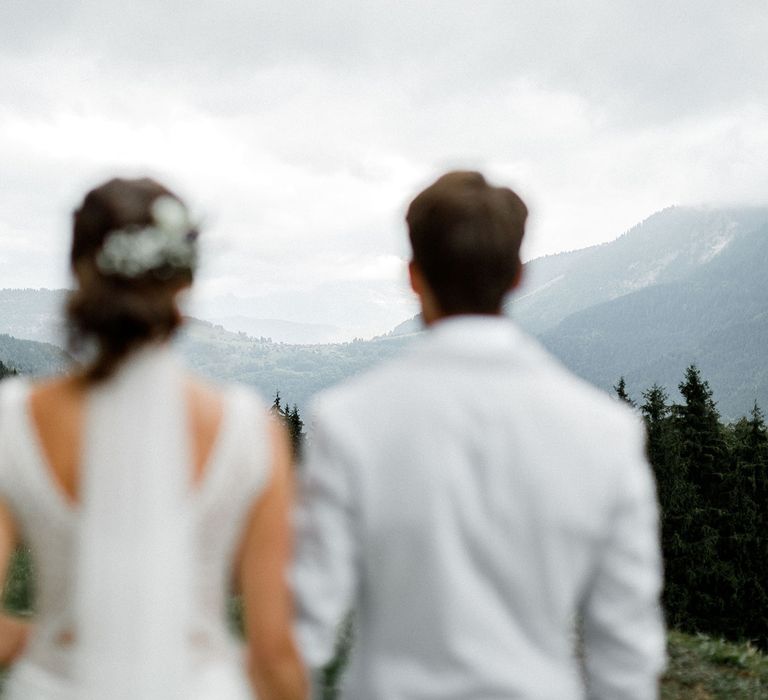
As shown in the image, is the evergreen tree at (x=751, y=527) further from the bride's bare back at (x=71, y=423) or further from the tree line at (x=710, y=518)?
the bride's bare back at (x=71, y=423)

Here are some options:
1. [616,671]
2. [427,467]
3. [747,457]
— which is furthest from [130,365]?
[747,457]

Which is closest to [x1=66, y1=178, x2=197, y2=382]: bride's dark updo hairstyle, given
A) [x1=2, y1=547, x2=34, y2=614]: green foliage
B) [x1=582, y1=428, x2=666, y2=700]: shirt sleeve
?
[x1=582, y1=428, x2=666, y2=700]: shirt sleeve

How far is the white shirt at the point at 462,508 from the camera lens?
2.47m

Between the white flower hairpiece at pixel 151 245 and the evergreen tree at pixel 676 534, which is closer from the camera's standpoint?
the white flower hairpiece at pixel 151 245

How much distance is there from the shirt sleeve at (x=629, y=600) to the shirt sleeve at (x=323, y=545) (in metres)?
0.75

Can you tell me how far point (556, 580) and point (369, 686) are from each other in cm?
62

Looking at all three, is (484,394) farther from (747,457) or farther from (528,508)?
(747,457)

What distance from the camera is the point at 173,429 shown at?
2.32 meters

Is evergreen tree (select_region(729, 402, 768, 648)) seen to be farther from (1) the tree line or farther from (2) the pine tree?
(2) the pine tree

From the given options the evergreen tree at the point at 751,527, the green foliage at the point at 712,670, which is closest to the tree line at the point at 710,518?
Answer: the evergreen tree at the point at 751,527

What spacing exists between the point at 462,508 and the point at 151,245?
1082 millimetres

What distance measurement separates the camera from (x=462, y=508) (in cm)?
246

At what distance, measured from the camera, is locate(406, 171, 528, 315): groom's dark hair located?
254 centimetres

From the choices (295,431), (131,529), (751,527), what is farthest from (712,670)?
(295,431)
